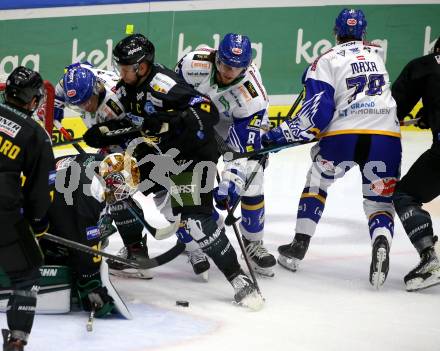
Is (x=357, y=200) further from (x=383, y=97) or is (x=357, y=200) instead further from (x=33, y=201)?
(x=33, y=201)

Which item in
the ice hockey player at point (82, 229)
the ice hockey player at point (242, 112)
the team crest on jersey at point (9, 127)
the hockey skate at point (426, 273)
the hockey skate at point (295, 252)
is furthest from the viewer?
the hockey skate at point (295, 252)

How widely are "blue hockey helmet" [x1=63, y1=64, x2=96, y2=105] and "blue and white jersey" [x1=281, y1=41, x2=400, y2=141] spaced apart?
1122 mm

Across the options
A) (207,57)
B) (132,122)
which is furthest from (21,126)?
(207,57)

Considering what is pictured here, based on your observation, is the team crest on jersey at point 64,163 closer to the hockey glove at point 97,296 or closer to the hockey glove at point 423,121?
the hockey glove at point 97,296

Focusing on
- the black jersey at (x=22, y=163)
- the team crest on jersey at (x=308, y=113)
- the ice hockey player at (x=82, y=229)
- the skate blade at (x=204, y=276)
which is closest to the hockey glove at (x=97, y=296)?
the ice hockey player at (x=82, y=229)

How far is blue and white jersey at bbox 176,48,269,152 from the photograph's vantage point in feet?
18.7

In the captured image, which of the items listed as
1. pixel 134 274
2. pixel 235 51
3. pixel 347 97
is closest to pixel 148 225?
pixel 134 274

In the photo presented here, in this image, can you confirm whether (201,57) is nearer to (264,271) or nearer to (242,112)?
(242,112)

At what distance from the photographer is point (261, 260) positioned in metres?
5.67

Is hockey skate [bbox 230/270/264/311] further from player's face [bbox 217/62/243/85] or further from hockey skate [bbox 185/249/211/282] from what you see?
player's face [bbox 217/62/243/85]

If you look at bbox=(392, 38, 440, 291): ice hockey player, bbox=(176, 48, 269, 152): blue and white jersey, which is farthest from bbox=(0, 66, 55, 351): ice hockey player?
bbox=(392, 38, 440, 291): ice hockey player

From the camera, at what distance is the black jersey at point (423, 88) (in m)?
5.48

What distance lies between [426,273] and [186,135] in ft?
4.64

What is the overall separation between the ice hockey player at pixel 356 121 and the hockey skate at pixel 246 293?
29.4 inches
